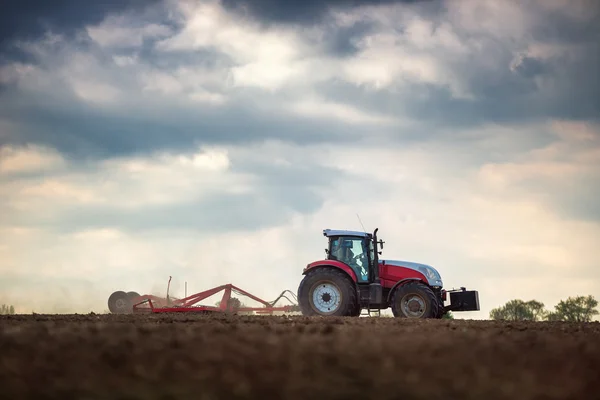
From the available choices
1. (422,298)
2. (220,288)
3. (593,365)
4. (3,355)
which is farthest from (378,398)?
(220,288)

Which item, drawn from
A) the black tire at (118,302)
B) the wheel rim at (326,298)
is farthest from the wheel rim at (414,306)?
the black tire at (118,302)

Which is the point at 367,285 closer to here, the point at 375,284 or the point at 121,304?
the point at 375,284

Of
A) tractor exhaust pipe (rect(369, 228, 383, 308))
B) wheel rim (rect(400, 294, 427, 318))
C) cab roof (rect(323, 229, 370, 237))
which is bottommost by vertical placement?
wheel rim (rect(400, 294, 427, 318))

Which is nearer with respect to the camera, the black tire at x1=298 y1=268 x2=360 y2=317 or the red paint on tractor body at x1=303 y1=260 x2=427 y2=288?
the black tire at x1=298 y1=268 x2=360 y2=317

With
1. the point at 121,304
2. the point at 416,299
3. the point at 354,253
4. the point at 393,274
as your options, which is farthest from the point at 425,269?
the point at 121,304

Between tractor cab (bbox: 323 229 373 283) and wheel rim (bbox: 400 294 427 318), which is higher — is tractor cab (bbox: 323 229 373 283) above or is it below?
above

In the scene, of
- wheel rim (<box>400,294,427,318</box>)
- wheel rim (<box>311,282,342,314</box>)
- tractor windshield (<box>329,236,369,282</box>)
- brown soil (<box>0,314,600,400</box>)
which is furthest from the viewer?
tractor windshield (<box>329,236,369,282</box>)

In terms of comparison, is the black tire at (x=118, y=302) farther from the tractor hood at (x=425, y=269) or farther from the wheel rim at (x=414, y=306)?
the wheel rim at (x=414, y=306)

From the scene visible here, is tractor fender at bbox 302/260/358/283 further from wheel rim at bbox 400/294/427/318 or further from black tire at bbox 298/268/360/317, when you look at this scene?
wheel rim at bbox 400/294/427/318

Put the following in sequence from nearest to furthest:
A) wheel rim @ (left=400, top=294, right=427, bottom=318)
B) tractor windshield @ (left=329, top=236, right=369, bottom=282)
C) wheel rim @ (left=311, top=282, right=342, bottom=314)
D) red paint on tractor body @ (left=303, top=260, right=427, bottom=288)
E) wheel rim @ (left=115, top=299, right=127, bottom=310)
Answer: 1. wheel rim @ (left=400, top=294, right=427, bottom=318)
2. wheel rim @ (left=311, top=282, right=342, bottom=314)
3. red paint on tractor body @ (left=303, top=260, right=427, bottom=288)
4. tractor windshield @ (left=329, top=236, right=369, bottom=282)
5. wheel rim @ (left=115, top=299, right=127, bottom=310)

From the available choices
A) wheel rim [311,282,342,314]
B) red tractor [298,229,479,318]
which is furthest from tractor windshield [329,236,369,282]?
wheel rim [311,282,342,314]

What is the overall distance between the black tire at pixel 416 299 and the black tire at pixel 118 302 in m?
13.3

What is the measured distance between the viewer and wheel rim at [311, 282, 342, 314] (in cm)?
1827

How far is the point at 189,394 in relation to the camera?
4262mm
